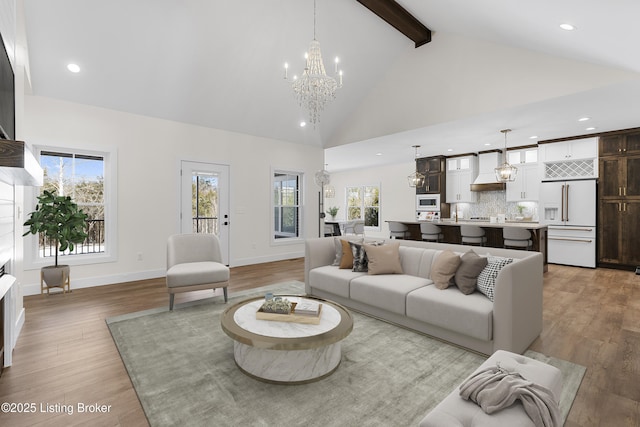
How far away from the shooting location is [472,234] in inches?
245

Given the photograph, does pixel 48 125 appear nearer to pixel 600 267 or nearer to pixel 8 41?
pixel 8 41

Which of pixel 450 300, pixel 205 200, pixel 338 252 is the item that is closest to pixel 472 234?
pixel 338 252

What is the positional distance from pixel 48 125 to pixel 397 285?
5.21 m

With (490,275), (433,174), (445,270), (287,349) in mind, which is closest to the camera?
(287,349)

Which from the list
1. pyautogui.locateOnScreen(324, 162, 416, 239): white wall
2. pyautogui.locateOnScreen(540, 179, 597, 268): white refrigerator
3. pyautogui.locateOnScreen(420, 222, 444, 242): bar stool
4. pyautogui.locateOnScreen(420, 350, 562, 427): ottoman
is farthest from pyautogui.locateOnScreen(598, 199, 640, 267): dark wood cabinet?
pyautogui.locateOnScreen(420, 350, 562, 427): ottoman

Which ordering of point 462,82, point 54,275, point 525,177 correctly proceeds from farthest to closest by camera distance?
point 525,177 < point 462,82 < point 54,275

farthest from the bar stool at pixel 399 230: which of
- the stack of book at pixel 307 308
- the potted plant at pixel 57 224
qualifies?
the potted plant at pixel 57 224

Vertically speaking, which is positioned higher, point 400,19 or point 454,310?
point 400,19

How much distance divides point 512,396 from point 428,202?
832 cm

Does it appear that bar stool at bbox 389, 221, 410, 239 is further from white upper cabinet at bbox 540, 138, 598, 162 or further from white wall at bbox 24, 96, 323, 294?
white upper cabinet at bbox 540, 138, 598, 162

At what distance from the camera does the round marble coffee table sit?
82.5 inches

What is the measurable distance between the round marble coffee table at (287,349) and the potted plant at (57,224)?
10.3ft

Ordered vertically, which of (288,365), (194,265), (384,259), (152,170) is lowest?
(288,365)

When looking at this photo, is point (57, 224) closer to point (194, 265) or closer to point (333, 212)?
point (194, 265)
